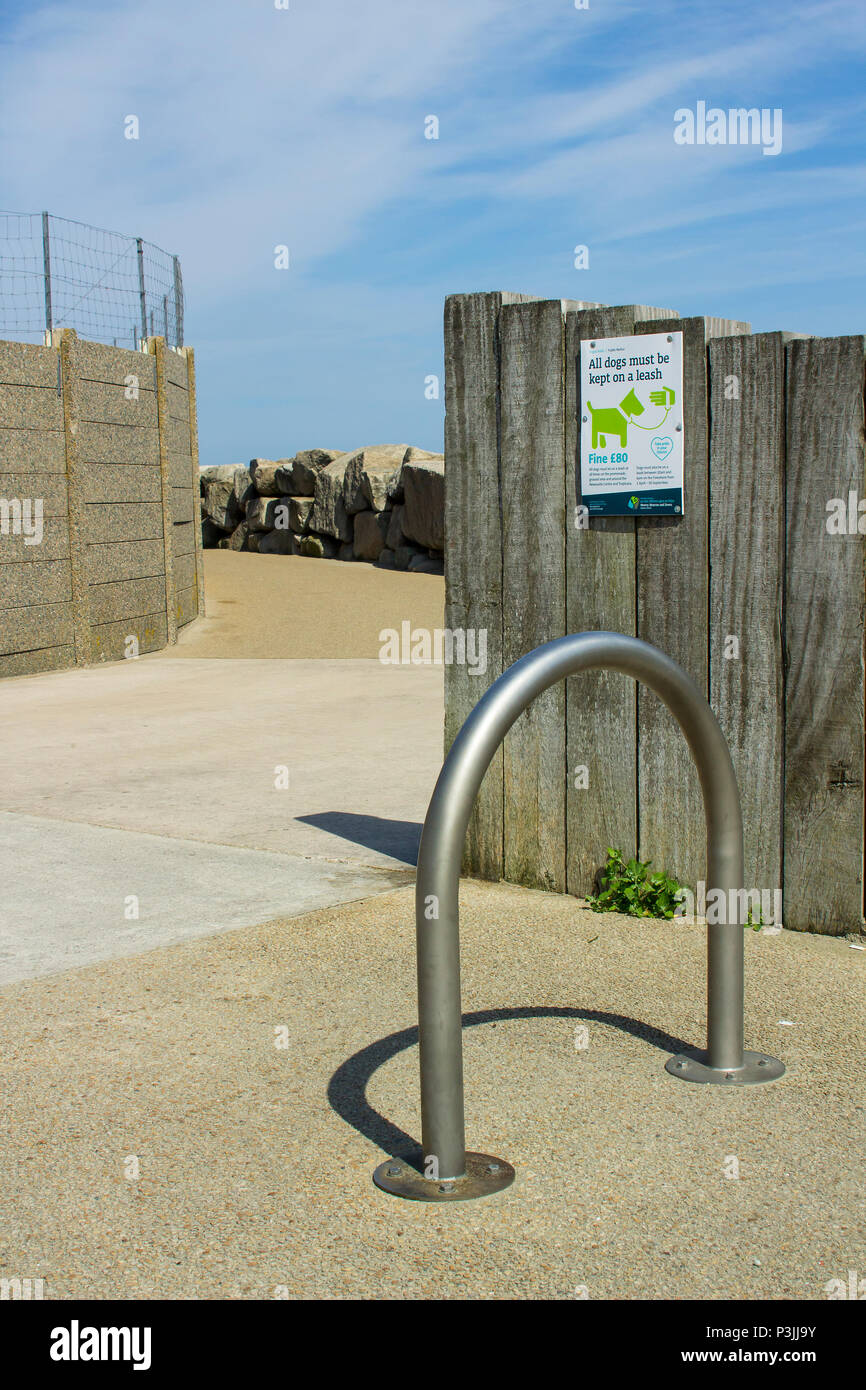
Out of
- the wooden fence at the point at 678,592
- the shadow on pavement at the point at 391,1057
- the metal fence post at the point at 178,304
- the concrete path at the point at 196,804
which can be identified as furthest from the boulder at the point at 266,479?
the shadow on pavement at the point at 391,1057

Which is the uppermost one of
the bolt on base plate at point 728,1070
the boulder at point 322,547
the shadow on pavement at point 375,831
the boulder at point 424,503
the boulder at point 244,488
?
the boulder at point 244,488

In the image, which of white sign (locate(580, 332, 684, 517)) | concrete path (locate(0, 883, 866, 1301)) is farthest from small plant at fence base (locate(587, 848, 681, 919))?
white sign (locate(580, 332, 684, 517))

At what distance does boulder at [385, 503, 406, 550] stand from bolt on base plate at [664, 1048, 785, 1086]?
18229 millimetres

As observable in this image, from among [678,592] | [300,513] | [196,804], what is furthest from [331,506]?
[678,592]

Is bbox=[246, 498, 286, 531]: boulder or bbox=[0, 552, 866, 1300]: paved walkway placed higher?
bbox=[246, 498, 286, 531]: boulder

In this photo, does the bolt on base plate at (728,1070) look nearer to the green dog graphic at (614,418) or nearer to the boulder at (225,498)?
the green dog graphic at (614,418)

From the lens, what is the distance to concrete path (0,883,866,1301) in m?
2.42

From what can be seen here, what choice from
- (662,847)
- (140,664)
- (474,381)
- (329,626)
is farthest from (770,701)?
(329,626)

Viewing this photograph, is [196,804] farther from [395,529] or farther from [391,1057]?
[395,529]

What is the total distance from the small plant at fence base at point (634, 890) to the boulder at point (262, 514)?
20.1 meters

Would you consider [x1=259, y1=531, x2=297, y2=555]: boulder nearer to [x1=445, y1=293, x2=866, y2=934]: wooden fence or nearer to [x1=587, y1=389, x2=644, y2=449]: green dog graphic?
[x1=445, y1=293, x2=866, y2=934]: wooden fence

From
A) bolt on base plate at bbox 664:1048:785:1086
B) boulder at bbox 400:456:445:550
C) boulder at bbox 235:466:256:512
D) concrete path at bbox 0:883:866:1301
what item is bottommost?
concrete path at bbox 0:883:866:1301

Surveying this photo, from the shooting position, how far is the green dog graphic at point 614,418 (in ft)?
14.8
